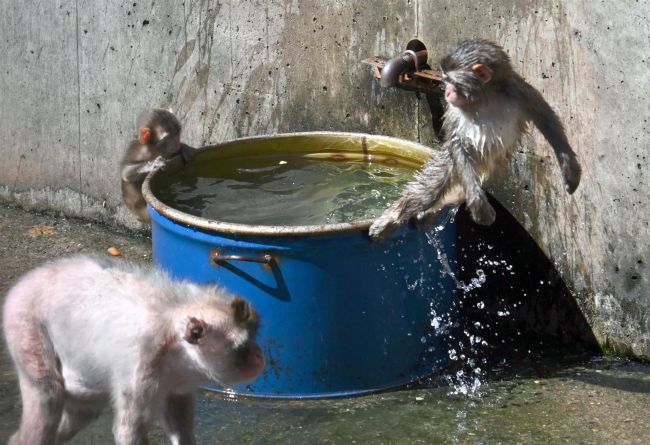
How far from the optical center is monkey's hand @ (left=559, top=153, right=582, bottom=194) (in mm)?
5543

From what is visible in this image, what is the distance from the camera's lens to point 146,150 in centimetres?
723

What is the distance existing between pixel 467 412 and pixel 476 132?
137cm

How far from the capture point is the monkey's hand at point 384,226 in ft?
17.7

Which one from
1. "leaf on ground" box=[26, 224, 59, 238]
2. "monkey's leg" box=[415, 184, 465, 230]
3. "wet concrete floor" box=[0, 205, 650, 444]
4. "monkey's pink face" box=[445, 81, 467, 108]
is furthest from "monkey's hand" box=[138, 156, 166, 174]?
"monkey's pink face" box=[445, 81, 467, 108]

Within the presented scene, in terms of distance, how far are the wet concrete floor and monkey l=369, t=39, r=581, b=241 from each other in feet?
2.93

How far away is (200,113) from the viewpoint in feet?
24.3

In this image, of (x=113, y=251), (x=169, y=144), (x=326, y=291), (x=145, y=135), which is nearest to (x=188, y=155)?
(x=169, y=144)

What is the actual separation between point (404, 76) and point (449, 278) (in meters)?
1.11

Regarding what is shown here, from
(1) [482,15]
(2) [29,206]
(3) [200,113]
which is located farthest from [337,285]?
(2) [29,206]

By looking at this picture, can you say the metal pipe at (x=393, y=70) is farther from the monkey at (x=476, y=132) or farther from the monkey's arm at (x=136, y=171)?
the monkey's arm at (x=136, y=171)

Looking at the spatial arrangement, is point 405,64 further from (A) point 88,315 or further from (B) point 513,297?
(A) point 88,315

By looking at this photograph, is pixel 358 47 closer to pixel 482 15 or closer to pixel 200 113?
pixel 482 15

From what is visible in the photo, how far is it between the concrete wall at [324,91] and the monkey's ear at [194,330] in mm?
2527

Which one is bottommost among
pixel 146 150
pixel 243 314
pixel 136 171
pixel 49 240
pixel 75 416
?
pixel 75 416
